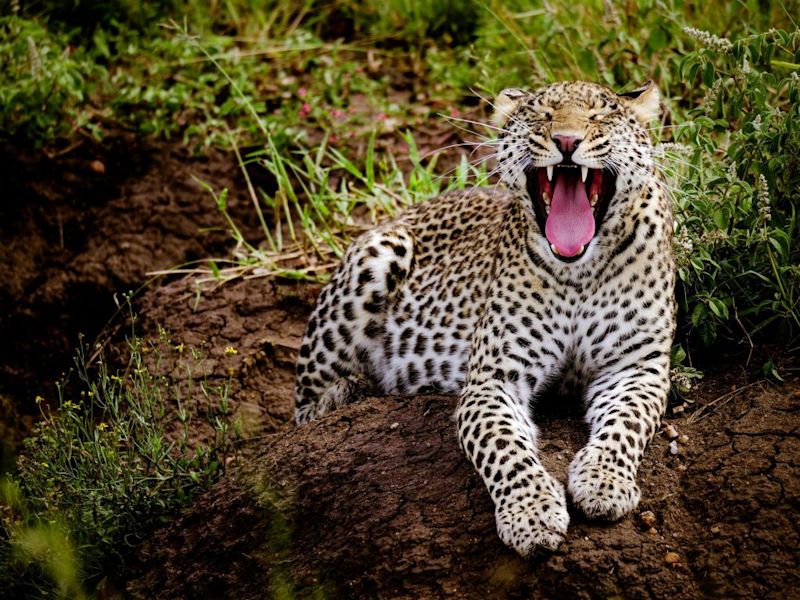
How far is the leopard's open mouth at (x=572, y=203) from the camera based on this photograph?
5.27 metres

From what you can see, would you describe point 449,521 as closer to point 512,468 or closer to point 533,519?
point 512,468

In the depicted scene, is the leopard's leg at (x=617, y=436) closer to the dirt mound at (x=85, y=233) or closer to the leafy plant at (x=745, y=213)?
the leafy plant at (x=745, y=213)

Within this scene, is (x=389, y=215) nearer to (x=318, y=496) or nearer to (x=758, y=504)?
(x=318, y=496)

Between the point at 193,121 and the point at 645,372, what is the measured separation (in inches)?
209

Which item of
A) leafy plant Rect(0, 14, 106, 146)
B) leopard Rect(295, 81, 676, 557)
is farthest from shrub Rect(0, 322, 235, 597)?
leafy plant Rect(0, 14, 106, 146)

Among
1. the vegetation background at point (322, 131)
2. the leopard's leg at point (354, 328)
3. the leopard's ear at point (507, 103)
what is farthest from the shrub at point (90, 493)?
the leopard's ear at point (507, 103)

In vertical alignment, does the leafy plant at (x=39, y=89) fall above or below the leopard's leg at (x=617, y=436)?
above

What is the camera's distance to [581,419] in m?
5.64

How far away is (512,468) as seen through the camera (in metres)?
4.94

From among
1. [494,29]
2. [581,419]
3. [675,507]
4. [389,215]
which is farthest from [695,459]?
[494,29]

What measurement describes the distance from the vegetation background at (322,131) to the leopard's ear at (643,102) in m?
0.18

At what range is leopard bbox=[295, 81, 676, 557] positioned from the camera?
16.0ft

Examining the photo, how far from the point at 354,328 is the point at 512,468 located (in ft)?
7.38

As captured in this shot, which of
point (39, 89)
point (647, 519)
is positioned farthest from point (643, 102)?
point (39, 89)
